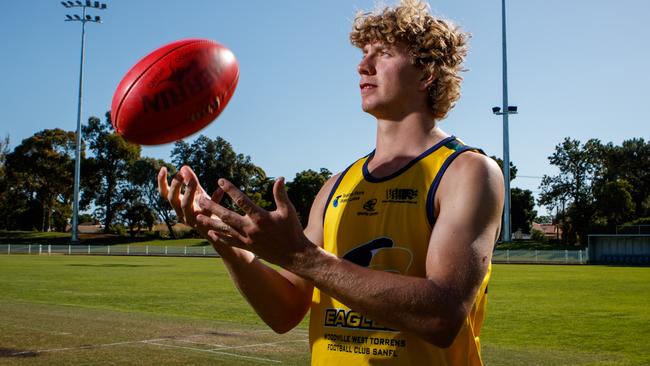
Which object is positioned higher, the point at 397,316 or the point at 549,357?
the point at 397,316

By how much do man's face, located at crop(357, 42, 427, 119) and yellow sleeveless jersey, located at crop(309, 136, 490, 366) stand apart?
0.21 metres

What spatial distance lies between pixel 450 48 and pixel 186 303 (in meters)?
14.1

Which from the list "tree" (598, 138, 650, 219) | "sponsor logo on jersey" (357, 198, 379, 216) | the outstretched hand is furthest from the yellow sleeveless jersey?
"tree" (598, 138, 650, 219)

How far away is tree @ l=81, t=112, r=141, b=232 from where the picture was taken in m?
83.6

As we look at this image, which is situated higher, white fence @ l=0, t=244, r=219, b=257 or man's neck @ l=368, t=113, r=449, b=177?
man's neck @ l=368, t=113, r=449, b=177

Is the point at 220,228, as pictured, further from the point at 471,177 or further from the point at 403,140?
the point at 403,140

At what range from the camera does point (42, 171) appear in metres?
82.5

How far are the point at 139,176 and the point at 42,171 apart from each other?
11901mm

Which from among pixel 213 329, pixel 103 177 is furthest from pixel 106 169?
pixel 213 329

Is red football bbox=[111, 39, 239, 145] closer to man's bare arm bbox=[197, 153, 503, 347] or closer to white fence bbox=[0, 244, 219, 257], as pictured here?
man's bare arm bbox=[197, 153, 503, 347]

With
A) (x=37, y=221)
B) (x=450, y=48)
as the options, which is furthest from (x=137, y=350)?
(x=37, y=221)

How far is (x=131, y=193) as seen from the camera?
3300 inches

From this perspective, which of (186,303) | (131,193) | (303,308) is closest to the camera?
(303,308)

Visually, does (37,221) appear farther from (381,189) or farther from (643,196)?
(381,189)
